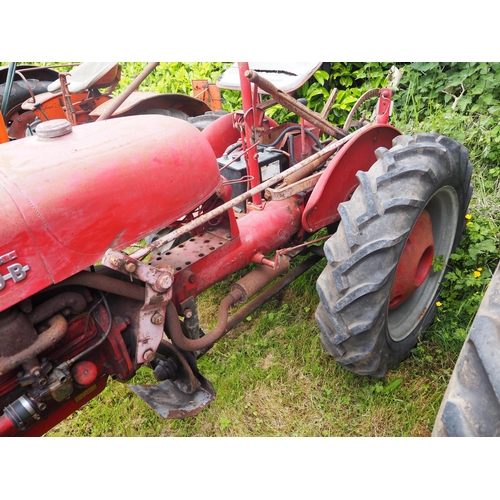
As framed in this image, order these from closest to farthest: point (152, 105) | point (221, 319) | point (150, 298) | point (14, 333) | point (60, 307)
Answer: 1. point (14, 333)
2. point (60, 307)
3. point (150, 298)
4. point (221, 319)
5. point (152, 105)

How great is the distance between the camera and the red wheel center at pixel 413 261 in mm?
2357

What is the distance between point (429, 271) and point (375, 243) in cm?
84

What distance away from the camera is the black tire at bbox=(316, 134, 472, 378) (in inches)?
→ 76.4

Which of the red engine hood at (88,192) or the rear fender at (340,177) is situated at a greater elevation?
the red engine hood at (88,192)

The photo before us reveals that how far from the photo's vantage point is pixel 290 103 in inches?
91.4

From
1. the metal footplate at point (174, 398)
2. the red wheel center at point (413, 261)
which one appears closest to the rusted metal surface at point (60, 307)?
the metal footplate at point (174, 398)

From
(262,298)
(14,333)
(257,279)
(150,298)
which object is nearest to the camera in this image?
(14,333)

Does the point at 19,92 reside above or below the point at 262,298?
above

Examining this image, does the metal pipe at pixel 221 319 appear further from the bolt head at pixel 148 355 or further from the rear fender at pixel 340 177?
the rear fender at pixel 340 177

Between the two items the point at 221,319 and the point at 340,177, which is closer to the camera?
the point at 221,319

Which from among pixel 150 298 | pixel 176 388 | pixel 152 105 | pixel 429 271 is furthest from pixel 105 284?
pixel 152 105

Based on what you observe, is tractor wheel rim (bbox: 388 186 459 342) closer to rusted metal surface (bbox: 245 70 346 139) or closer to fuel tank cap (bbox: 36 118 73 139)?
rusted metal surface (bbox: 245 70 346 139)

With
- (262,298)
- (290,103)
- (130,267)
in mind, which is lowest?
(262,298)

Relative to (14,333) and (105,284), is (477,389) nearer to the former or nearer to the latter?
(105,284)
